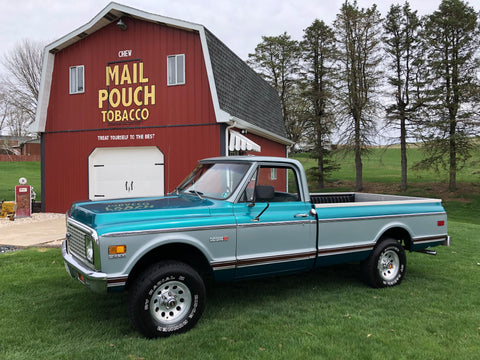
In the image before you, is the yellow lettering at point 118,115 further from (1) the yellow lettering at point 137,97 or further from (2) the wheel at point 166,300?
(2) the wheel at point 166,300

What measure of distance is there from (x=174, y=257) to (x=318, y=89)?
2613 centimetres

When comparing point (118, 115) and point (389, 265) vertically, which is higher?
point (118, 115)

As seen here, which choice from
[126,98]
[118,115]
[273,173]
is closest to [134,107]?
[126,98]

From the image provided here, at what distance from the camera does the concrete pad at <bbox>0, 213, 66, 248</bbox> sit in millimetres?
8427

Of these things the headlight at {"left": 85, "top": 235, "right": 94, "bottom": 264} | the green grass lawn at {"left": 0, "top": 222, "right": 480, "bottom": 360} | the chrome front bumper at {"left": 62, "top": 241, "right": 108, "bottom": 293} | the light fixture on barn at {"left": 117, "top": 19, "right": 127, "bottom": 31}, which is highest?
the light fixture on barn at {"left": 117, "top": 19, "right": 127, "bottom": 31}

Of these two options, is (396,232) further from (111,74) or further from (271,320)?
(111,74)

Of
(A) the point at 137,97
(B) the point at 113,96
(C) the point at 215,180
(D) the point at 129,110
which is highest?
(B) the point at 113,96

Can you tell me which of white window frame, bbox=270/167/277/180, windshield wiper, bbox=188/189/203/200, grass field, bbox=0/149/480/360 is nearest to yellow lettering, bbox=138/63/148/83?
grass field, bbox=0/149/480/360

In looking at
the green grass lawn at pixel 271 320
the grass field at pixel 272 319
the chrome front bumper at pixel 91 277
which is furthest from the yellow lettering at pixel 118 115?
the chrome front bumper at pixel 91 277

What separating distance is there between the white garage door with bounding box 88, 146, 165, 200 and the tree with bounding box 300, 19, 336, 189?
57.1ft

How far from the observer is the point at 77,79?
1368 cm

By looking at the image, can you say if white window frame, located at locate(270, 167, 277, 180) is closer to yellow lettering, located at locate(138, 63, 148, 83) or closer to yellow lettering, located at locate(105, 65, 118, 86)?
yellow lettering, located at locate(138, 63, 148, 83)

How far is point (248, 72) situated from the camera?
637 inches

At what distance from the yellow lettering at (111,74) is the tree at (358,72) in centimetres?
1581
